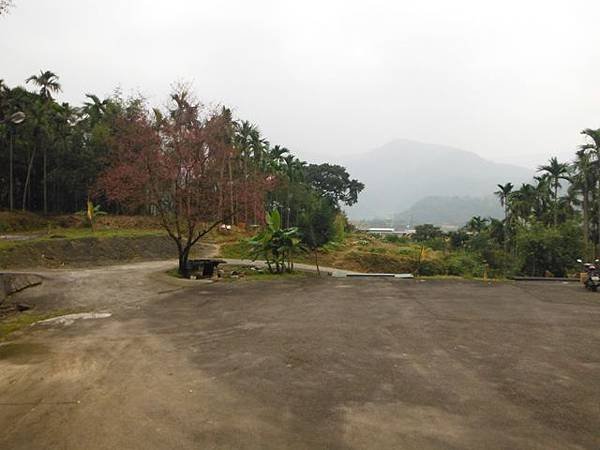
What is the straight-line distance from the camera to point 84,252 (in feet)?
62.1

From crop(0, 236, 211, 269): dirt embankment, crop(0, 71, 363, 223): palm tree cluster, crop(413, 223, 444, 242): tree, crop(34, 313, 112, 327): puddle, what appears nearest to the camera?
crop(34, 313, 112, 327): puddle

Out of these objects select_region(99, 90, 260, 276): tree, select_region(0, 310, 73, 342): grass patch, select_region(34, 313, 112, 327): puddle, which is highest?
select_region(99, 90, 260, 276): tree

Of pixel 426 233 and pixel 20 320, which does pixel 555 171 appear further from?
pixel 20 320

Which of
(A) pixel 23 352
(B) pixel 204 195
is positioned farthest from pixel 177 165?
(A) pixel 23 352

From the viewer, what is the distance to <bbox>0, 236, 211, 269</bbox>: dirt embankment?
16.5m

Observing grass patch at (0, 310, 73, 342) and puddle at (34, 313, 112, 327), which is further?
puddle at (34, 313, 112, 327)

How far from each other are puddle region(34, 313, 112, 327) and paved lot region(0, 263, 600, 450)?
0.29m

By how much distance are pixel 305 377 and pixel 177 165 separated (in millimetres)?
11495

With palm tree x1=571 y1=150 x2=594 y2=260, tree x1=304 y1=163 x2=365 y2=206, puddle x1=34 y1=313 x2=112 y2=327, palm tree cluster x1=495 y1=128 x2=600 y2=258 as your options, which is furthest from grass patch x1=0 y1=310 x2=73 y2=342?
tree x1=304 y1=163 x2=365 y2=206

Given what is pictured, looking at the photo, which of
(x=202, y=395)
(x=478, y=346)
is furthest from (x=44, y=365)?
(x=478, y=346)

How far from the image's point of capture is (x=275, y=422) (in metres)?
4.41

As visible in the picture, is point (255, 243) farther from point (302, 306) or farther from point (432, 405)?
point (432, 405)

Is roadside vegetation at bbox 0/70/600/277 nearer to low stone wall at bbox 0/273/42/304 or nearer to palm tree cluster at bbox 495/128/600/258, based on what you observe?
palm tree cluster at bbox 495/128/600/258

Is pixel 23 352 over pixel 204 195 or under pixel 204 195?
under
